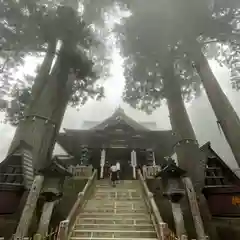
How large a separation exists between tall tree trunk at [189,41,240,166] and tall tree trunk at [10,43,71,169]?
648 cm

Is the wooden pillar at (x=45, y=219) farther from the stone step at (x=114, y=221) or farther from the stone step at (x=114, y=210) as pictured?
the stone step at (x=114, y=210)

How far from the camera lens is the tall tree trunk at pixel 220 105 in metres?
9.40

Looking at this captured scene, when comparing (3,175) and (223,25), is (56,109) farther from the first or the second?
(223,25)

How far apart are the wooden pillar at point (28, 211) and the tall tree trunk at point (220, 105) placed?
272 inches

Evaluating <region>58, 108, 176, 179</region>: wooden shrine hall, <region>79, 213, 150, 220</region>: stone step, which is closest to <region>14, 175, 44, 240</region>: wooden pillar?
<region>79, 213, 150, 220</region>: stone step

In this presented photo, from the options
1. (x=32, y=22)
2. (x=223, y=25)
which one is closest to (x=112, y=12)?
(x=32, y=22)

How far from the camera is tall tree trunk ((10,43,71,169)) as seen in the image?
916 cm

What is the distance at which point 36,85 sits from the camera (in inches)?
445

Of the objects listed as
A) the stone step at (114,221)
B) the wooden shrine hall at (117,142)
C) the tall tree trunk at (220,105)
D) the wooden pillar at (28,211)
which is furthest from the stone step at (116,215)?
the wooden shrine hall at (117,142)

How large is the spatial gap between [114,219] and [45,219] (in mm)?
1977

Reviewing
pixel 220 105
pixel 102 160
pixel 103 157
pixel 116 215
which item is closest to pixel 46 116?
pixel 116 215

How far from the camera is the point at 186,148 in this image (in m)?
10.8

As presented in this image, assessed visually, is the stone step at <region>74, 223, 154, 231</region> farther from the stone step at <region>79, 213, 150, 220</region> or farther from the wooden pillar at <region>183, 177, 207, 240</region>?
the wooden pillar at <region>183, 177, 207, 240</region>

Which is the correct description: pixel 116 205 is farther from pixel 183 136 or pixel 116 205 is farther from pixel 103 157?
pixel 103 157
